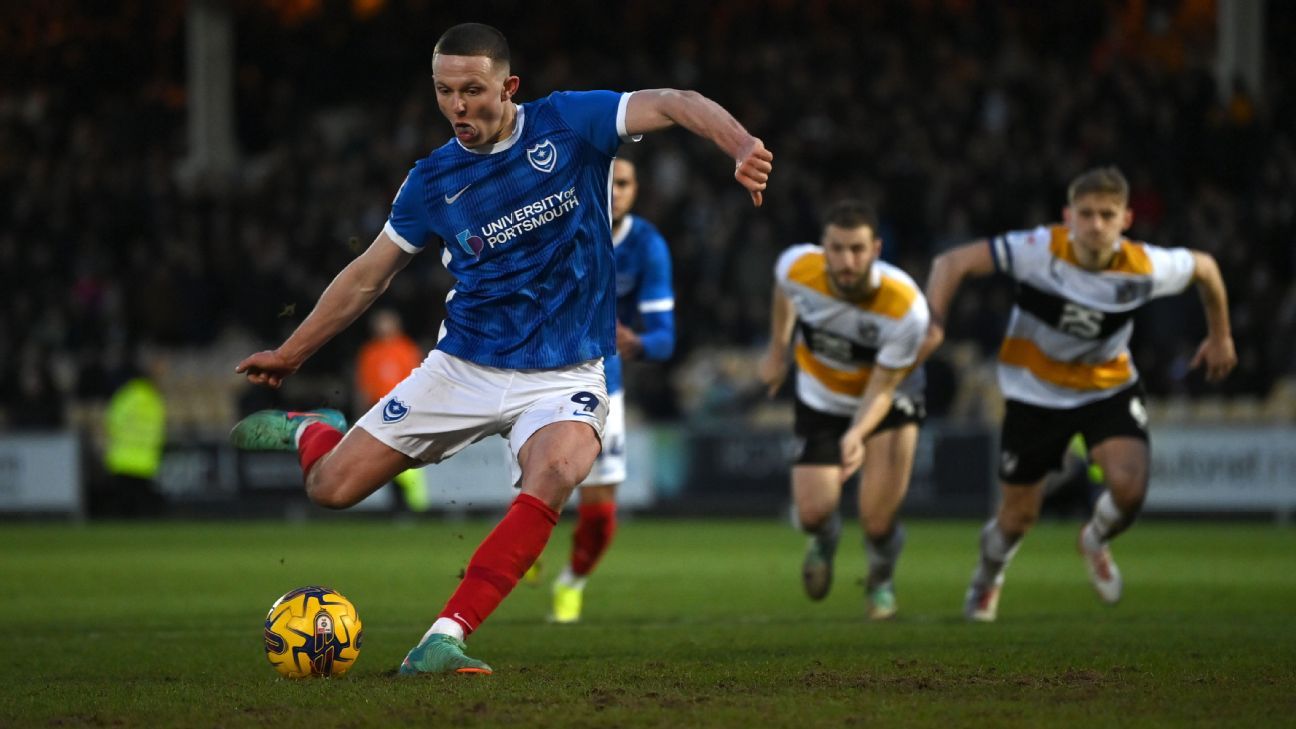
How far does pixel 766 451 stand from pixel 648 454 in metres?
1.42

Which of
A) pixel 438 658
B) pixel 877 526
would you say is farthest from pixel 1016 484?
pixel 438 658

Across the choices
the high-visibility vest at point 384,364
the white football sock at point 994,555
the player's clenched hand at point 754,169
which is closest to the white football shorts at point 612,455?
the white football sock at point 994,555

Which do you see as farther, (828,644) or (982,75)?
(982,75)

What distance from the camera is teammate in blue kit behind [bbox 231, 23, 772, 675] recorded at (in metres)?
6.65

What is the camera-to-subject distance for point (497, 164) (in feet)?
22.4

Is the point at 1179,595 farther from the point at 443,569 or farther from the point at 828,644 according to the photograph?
the point at 443,569

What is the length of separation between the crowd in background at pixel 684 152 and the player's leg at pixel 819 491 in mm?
9943

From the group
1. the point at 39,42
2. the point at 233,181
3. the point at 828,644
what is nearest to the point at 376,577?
the point at 828,644

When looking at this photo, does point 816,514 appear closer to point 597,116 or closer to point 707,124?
point 597,116

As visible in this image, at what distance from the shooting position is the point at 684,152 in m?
23.2

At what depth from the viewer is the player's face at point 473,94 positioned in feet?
21.7

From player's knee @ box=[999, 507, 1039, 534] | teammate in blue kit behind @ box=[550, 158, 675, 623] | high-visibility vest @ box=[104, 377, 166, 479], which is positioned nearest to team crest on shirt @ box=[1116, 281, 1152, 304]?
player's knee @ box=[999, 507, 1039, 534]

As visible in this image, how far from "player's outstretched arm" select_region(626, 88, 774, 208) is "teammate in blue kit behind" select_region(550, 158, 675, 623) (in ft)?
10.1

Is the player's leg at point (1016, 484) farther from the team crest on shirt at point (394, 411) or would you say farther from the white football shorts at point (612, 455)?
the team crest on shirt at point (394, 411)
